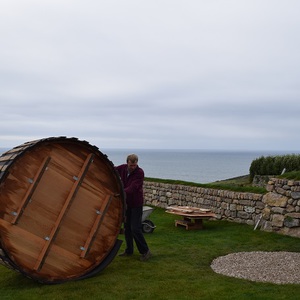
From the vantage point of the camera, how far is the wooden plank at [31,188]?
6.72 meters

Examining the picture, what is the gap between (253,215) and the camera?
46.1 ft

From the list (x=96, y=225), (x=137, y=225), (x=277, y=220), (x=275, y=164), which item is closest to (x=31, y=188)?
(x=96, y=225)

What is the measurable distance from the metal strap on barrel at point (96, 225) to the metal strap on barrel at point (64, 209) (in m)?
0.60

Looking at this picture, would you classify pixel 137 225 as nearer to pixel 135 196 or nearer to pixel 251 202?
pixel 135 196

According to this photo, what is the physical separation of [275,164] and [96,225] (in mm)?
16797

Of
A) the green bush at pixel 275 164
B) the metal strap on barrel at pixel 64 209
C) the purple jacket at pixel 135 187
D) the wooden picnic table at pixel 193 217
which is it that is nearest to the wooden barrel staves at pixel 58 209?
the metal strap on barrel at pixel 64 209

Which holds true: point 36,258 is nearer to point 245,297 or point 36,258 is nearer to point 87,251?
point 87,251

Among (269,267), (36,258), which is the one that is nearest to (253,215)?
(269,267)

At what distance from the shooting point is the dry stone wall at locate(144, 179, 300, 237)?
12258mm

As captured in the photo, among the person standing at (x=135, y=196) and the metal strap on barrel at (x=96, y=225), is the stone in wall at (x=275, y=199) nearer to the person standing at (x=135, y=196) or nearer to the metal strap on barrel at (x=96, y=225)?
the person standing at (x=135, y=196)

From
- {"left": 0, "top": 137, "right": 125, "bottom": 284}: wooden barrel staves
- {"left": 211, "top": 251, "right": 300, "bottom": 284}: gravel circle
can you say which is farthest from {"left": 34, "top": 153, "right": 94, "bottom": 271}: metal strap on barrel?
{"left": 211, "top": 251, "right": 300, "bottom": 284}: gravel circle

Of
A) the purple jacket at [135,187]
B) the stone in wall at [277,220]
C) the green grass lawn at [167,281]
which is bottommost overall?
the green grass lawn at [167,281]

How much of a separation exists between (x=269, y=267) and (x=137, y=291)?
2.93m

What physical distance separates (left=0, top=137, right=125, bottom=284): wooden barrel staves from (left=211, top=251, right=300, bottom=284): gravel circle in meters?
2.24
